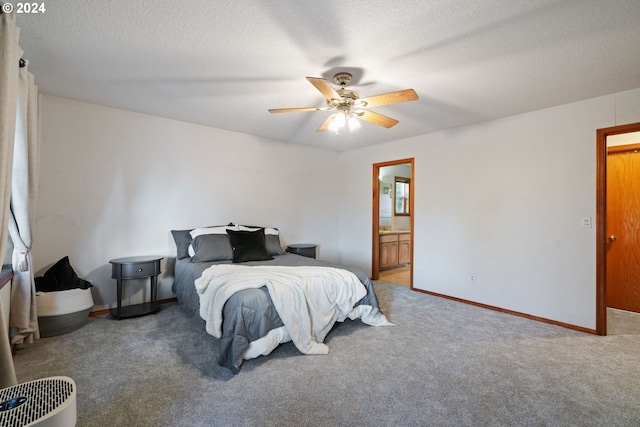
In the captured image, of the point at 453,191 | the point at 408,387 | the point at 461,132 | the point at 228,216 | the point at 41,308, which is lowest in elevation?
the point at 408,387

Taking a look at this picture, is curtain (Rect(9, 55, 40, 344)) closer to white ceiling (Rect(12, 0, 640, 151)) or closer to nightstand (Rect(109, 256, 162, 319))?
white ceiling (Rect(12, 0, 640, 151))

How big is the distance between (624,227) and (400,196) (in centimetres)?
384

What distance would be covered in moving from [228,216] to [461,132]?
354cm

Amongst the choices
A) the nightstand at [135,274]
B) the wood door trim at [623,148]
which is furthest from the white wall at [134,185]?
the wood door trim at [623,148]

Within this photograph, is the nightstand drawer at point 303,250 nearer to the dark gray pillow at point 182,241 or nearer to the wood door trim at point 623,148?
the dark gray pillow at point 182,241

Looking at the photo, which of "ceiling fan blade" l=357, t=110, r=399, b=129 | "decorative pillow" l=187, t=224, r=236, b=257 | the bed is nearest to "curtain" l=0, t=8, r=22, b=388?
the bed

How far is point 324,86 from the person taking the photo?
6.86 feet

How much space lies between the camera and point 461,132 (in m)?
3.94

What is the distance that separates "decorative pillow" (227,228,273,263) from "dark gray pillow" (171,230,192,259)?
524mm

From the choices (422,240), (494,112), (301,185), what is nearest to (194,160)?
(301,185)

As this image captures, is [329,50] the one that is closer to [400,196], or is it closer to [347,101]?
[347,101]

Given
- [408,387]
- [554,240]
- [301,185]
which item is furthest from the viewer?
[301,185]

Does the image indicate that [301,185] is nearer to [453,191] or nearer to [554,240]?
[453,191]

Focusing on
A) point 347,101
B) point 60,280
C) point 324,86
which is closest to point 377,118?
point 347,101
